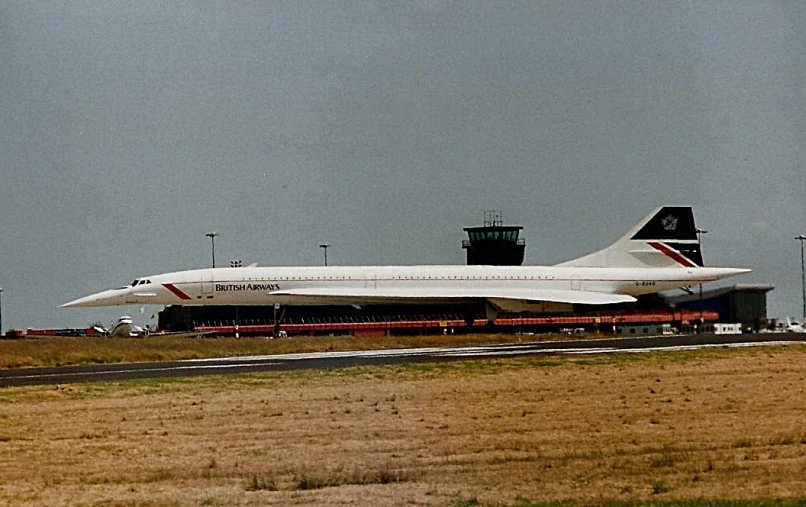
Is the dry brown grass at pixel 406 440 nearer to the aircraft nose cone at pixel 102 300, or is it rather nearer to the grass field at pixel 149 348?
the grass field at pixel 149 348

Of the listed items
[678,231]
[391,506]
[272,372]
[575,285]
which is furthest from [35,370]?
[678,231]

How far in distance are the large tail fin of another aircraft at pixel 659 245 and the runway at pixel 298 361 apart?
21700 millimetres

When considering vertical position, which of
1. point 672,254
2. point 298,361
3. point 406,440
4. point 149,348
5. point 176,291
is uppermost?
point 672,254

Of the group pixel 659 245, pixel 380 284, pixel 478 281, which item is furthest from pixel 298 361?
pixel 659 245

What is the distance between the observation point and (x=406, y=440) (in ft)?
53.5

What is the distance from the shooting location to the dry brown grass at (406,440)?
12.7 metres

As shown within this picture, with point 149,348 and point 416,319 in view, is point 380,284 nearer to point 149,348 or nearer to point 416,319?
point 416,319

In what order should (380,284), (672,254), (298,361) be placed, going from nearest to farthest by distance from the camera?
(298,361), (380,284), (672,254)

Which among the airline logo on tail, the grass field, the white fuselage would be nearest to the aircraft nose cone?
the white fuselage

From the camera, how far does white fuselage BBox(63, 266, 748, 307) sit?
58.1m

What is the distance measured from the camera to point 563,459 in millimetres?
14539

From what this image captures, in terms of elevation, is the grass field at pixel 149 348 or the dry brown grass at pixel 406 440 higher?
the grass field at pixel 149 348

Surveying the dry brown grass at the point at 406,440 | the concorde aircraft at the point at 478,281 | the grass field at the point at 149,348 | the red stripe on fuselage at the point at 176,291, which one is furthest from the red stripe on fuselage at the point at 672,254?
the dry brown grass at the point at 406,440

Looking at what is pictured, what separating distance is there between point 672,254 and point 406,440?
5168 cm
